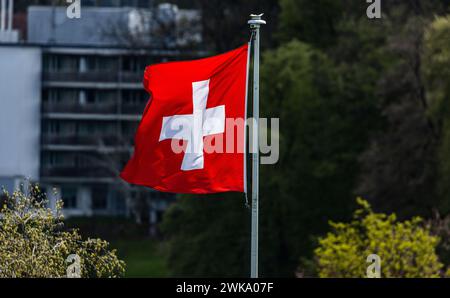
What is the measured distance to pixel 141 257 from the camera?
9469 cm

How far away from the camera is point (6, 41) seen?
110875mm

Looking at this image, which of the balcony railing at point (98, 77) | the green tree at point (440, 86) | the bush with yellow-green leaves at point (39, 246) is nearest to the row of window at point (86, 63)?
the balcony railing at point (98, 77)

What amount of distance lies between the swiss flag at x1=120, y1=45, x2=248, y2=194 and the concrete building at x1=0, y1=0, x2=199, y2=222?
283 feet

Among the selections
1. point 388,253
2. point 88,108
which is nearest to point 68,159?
point 88,108

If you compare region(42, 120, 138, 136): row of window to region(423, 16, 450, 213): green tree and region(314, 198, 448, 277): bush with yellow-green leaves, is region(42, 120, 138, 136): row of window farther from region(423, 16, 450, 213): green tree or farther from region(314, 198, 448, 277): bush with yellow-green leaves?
region(314, 198, 448, 277): bush with yellow-green leaves

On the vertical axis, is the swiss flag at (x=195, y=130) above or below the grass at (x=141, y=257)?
above

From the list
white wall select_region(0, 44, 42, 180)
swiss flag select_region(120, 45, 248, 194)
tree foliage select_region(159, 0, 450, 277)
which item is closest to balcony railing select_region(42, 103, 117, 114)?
white wall select_region(0, 44, 42, 180)

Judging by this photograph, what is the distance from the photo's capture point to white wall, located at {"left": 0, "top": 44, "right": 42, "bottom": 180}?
111 meters

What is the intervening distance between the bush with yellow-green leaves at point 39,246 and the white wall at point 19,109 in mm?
85160

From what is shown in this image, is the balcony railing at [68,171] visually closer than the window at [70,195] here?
Yes

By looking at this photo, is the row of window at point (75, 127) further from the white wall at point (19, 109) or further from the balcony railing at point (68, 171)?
the balcony railing at point (68, 171)

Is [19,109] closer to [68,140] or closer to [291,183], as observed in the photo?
[68,140]

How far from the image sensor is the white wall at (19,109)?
11069 centimetres
